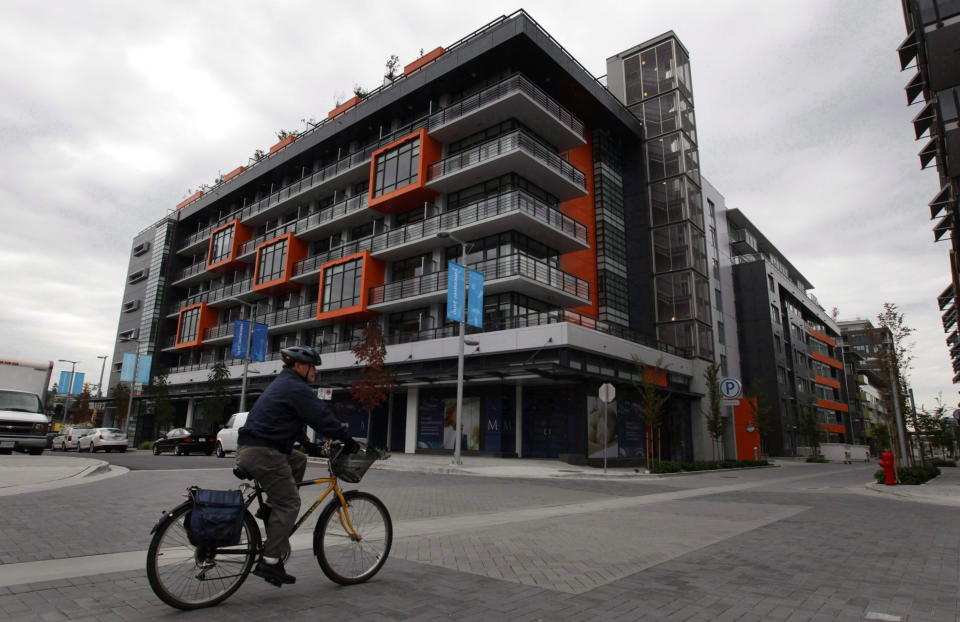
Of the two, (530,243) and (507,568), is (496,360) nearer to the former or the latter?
(530,243)

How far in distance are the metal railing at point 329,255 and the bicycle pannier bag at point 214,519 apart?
30.9m

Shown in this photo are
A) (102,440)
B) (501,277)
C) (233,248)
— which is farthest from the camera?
(233,248)

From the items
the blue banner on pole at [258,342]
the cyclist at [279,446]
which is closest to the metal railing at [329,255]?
the blue banner on pole at [258,342]

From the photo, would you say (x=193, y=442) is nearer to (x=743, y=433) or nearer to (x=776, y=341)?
(x=743, y=433)

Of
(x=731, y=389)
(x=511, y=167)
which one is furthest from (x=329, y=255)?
(x=731, y=389)

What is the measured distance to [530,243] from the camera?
29625 mm

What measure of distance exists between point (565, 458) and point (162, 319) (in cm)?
4532

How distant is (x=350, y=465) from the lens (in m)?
4.45

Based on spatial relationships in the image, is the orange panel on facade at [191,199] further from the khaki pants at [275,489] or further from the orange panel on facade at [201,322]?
the khaki pants at [275,489]

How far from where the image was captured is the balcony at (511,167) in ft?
92.1

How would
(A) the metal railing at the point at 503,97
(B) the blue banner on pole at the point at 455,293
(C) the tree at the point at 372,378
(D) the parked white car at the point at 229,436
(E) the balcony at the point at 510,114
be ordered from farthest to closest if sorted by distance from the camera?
(E) the balcony at the point at 510,114, (A) the metal railing at the point at 503,97, (C) the tree at the point at 372,378, (D) the parked white car at the point at 229,436, (B) the blue banner on pole at the point at 455,293

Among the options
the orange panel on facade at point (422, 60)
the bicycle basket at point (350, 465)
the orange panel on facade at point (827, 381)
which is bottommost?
the bicycle basket at point (350, 465)

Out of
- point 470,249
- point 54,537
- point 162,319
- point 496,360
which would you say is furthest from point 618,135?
point 162,319

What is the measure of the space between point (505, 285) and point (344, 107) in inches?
870
